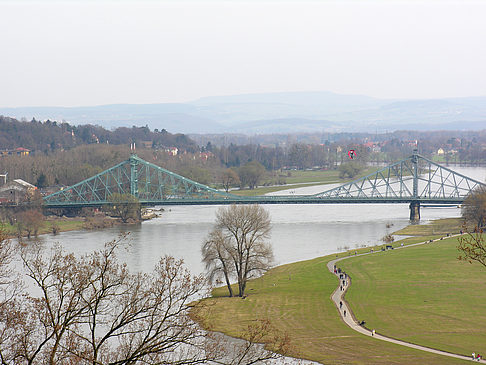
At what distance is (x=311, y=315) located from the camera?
29.0m

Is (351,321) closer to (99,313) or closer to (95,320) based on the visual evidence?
(95,320)

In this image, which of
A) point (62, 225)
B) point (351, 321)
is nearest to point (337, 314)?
point (351, 321)

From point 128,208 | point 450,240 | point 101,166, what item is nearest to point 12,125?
point 101,166

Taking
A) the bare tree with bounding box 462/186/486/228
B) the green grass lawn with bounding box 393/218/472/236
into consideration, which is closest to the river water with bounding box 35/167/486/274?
the green grass lawn with bounding box 393/218/472/236

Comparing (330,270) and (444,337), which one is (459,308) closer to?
(444,337)

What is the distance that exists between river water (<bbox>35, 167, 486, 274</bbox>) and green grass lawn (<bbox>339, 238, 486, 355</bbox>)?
226 inches

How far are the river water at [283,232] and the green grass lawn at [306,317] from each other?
13.2 feet

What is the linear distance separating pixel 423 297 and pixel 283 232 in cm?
2393

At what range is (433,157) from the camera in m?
165

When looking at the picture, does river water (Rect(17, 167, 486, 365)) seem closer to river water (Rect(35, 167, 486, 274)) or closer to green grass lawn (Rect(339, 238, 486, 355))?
river water (Rect(35, 167, 486, 274))

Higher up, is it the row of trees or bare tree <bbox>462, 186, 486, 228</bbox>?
the row of trees

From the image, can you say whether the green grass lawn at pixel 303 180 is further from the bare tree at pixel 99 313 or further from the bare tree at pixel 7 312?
the bare tree at pixel 99 313

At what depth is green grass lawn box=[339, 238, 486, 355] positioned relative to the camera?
25.5 metres

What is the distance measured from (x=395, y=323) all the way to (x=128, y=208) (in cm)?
4105
